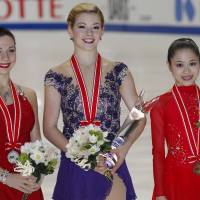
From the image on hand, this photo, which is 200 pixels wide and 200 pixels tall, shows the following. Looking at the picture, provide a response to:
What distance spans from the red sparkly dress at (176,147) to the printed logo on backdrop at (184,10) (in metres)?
10.3

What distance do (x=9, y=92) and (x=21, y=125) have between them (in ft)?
0.59

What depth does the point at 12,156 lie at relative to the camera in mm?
3170

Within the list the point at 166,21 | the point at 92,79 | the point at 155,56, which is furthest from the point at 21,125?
the point at 166,21

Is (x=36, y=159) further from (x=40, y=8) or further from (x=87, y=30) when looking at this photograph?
(x=40, y=8)

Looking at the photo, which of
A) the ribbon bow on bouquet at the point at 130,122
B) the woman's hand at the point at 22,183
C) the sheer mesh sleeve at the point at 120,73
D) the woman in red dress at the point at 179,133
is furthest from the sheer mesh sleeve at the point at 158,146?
the woman's hand at the point at 22,183

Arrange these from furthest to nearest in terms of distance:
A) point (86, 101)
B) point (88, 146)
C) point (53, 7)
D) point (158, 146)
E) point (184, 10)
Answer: point (53, 7)
point (184, 10)
point (86, 101)
point (158, 146)
point (88, 146)

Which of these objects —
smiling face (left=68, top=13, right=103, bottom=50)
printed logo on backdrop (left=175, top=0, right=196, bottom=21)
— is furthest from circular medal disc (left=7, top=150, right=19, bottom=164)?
printed logo on backdrop (left=175, top=0, right=196, bottom=21)

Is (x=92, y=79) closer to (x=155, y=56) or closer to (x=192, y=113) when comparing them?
(x=192, y=113)

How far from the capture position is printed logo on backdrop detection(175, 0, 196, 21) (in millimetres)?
13278

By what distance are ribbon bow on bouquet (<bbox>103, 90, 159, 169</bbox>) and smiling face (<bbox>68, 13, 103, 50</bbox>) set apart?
0.47 meters

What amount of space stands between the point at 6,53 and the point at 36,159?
2.03 ft

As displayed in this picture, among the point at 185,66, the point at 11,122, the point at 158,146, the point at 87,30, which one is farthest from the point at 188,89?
the point at 11,122

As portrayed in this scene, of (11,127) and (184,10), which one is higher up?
(11,127)

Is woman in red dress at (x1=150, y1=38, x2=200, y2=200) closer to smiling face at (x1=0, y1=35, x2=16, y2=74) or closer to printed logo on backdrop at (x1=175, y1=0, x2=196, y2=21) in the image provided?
smiling face at (x1=0, y1=35, x2=16, y2=74)
